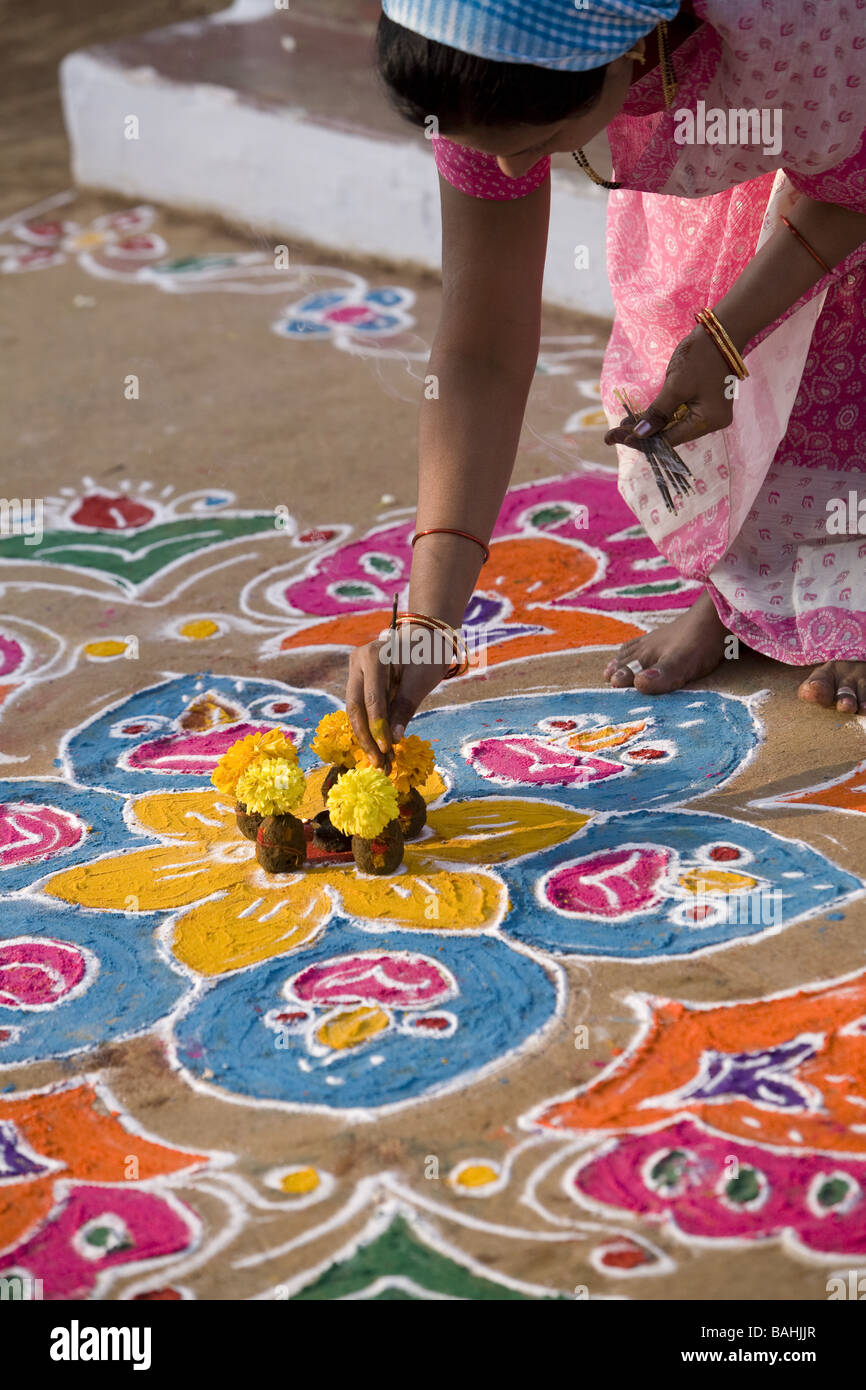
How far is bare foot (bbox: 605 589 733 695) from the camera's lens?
266cm

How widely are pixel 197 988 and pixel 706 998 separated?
2.16ft

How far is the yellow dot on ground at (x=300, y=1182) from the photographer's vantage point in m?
1.72

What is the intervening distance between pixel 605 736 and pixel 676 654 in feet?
0.73

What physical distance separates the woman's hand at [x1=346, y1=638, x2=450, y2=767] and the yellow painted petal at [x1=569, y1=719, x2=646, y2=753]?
1.59 feet

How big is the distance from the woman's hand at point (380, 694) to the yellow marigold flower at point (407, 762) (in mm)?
23

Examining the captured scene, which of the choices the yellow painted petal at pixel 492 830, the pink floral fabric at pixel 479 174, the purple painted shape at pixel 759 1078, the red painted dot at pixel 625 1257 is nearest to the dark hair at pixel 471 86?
the pink floral fabric at pixel 479 174

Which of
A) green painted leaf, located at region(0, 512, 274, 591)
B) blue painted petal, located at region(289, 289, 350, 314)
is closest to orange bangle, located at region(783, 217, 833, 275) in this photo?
green painted leaf, located at region(0, 512, 274, 591)

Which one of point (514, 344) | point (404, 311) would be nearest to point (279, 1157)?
point (514, 344)

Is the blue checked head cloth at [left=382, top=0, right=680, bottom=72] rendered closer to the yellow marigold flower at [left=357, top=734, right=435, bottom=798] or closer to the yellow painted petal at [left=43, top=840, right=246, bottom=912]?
the yellow marigold flower at [left=357, top=734, right=435, bottom=798]

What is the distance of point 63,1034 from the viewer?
2.00 m

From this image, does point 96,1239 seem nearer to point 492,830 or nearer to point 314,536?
point 492,830

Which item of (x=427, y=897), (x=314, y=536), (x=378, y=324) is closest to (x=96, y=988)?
(x=427, y=897)

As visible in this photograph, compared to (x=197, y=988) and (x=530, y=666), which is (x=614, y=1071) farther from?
(x=530, y=666)

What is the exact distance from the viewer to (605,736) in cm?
256
